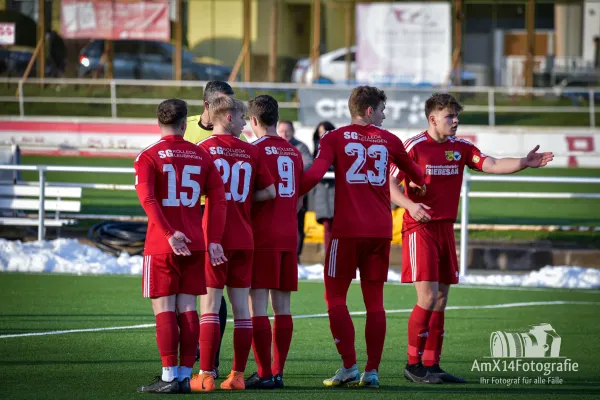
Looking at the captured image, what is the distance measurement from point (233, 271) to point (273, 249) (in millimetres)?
338

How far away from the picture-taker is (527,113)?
32.0 metres

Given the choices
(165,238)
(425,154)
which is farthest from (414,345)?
(165,238)

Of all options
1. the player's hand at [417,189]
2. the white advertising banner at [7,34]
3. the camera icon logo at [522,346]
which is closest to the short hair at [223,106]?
the player's hand at [417,189]

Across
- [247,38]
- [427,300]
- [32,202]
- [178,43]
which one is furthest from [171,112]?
[247,38]

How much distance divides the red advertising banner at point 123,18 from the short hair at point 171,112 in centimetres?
2745

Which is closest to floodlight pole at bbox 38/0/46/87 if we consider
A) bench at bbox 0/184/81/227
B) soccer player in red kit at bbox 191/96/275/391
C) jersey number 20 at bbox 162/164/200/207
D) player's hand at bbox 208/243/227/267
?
bench at bbox 0/184/81/227

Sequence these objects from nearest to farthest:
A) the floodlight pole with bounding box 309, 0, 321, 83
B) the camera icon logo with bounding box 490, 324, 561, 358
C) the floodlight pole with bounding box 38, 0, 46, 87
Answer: the camera icon logo with bounding box 490, 324, 561, 358 → the floodlight pole with bounding box 38, 0, 46, 87 → the floodlight pole with bounding box 309, 0, 321, 83

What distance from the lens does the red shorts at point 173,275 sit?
7.03 metres

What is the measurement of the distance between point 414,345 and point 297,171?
154 centimetres

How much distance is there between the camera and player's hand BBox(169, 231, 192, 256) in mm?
6852

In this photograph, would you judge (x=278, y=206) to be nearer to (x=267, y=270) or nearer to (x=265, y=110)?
(x=267, y=270)

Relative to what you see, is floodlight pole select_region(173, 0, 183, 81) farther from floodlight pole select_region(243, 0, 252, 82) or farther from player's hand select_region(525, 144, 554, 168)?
player's hand select_region(525, 144, 554, 168)

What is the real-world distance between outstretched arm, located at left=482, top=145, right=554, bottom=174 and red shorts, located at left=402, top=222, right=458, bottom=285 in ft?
1.77

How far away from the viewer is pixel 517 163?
7859mm
